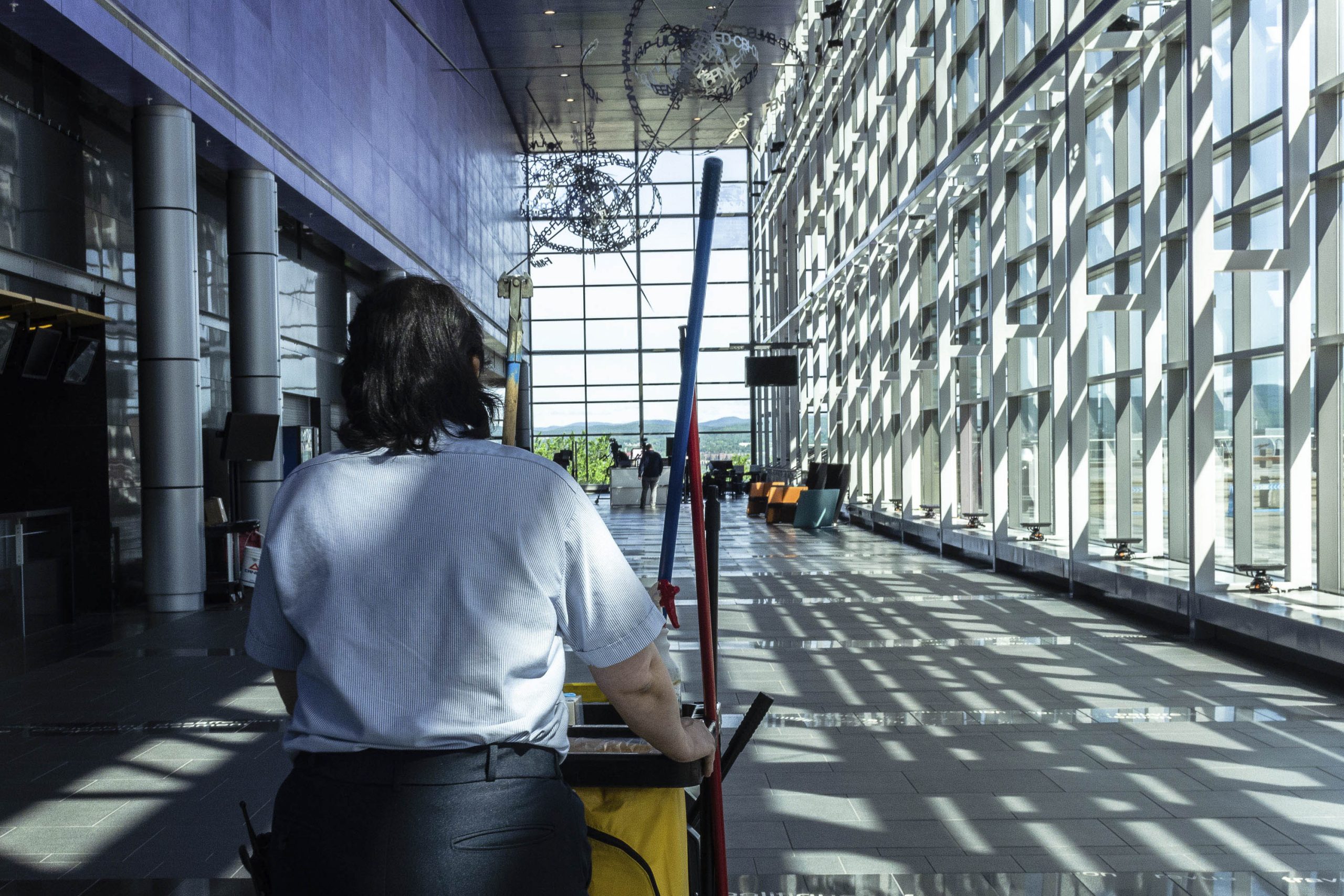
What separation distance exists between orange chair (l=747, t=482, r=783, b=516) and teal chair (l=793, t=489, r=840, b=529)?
3.09 metres

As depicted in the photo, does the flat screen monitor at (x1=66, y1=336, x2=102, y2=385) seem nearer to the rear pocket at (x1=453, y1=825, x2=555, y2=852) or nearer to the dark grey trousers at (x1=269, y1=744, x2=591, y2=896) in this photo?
the dark grey trousers at (x1=269, y1=744, x2=591, y2=896)

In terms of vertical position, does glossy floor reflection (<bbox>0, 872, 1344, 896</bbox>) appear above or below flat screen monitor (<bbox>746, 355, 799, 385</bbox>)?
below

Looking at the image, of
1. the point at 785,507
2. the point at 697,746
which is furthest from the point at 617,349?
the point at 697,746

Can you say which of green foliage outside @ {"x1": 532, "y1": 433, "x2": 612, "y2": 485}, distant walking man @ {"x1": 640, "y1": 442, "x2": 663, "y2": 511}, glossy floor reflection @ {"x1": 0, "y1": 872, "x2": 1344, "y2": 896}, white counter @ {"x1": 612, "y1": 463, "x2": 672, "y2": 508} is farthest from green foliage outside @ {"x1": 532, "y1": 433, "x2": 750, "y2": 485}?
glossy floor reflection @ {"x1": 0, "y1": 872, "x2": 1344, "y2": 896}

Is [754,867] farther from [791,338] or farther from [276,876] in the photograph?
Answer: [791,338]

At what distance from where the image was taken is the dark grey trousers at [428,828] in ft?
4.98

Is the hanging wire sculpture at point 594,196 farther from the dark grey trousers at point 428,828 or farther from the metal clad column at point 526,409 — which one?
the dark grey trousers at point 428,828

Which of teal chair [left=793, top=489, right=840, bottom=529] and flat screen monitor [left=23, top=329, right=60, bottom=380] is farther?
teal chair [left=793, top=489, right=840, bottom=529]

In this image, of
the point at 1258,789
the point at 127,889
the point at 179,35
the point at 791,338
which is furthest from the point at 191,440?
the point at 791,338

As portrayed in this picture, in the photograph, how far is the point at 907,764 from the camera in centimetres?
511

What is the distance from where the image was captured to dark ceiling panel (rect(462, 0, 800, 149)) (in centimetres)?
2709

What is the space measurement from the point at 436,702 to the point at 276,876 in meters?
0.34

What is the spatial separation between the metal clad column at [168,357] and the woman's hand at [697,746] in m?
10.4

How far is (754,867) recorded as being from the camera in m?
3.81
